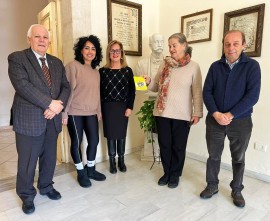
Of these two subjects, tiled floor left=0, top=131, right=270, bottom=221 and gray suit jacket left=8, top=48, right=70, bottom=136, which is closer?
gray suit jacket left=8, top=48, right=70, bottom=136

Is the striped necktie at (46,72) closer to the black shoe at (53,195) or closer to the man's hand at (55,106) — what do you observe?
the man's hand at (55,106)

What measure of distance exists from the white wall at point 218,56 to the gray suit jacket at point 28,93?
72.8 inches

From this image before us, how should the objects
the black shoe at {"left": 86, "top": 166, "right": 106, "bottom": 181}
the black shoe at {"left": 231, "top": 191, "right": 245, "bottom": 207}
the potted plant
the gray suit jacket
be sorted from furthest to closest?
the potted plant < the black shoe at {"left": 86, "top": 166, "right": 106, "bottom": 181} < the black shoe at {"left": 231, "top": 191, "right": 245, "bottom": 207} < the gray suit jacket

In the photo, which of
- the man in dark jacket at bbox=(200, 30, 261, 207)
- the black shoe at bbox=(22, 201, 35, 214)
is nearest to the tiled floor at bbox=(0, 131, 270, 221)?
the black shoe at bbox=(22, 201, 35, 214)

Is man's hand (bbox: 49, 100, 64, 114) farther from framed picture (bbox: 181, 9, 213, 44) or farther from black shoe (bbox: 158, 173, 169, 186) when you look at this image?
framed picture (bbox: 181, 9, 213, 44)

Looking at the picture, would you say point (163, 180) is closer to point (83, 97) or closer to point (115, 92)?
point (115, 92)

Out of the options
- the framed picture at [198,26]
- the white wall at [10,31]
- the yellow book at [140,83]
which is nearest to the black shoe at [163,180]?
the yellow book at [140,83]

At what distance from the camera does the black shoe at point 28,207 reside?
1.74 m

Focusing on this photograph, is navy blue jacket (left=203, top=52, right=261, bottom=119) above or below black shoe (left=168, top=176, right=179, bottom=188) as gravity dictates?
above

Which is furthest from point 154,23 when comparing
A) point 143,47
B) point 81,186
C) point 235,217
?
point 235,217

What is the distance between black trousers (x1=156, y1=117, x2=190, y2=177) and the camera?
207 centimetres

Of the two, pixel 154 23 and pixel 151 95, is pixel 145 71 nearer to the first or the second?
pixel 151 95

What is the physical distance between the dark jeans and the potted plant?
826mm

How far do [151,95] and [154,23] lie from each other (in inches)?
43.2
